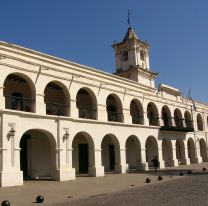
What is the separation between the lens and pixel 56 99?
24.2 m

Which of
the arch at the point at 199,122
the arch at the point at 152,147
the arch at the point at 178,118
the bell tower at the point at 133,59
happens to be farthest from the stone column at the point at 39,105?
the arch at the point at 199,122

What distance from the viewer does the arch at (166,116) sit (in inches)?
1305

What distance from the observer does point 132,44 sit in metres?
35.2

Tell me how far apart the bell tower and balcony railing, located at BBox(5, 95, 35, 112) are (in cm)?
1585

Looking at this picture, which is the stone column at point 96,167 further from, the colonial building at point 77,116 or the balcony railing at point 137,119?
the balcony railing at point 137,119

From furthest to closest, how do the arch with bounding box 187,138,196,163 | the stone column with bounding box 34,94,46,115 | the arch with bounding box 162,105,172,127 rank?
the arch with bounding box 187,138,196,163
the arch with bounding box 162,105,172,127
the stone column with bounding box 34,94,46,115

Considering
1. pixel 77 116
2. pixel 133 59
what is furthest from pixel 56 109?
pixel 133 59

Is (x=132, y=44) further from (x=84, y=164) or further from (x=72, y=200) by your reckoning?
(x=72, y=200)

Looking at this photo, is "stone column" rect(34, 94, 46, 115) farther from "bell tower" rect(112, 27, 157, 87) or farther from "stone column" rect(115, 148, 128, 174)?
"bell tower" rect(112, 27, 157, 87)

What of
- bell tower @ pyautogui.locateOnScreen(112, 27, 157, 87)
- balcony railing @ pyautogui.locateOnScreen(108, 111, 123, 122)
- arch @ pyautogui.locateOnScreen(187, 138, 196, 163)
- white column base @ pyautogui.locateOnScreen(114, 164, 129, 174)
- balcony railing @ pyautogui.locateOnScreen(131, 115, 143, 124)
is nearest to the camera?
white column base @ pyautogui.locateOnScreen(114, 164, 129, 174)

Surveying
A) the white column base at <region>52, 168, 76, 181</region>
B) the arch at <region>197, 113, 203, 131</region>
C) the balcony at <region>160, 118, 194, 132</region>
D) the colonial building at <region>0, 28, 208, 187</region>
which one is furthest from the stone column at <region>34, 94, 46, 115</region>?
the arch at <region>197, 113, 203, 131</region>

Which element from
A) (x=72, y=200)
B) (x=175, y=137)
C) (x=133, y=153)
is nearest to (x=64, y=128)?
(x=72, y=200)

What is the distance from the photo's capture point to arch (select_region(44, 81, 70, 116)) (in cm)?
2133

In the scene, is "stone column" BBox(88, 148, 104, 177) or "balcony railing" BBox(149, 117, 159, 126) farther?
"balcony railing" BBox(149, 117, 159, 126)
